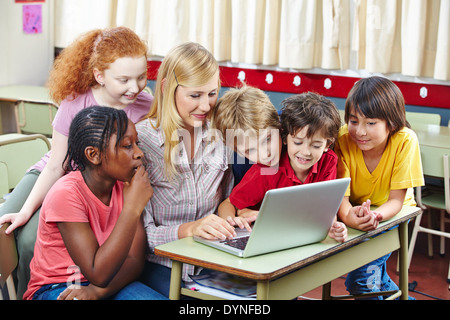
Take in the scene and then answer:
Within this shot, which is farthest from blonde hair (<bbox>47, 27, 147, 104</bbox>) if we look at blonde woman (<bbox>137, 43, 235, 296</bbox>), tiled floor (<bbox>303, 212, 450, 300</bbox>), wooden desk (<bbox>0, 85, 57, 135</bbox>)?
wooden desk (<bbox>0, 85, 57, 135</bbox>)

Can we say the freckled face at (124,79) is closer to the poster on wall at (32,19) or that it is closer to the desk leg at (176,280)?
the desk leg at (176,280)

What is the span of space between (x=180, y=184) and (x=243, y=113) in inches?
12.2

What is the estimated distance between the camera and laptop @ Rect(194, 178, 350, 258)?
1.36m

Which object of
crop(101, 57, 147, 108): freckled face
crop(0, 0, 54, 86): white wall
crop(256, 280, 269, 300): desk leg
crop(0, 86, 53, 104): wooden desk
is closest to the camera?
crop(256, 280, 269, 300): desk leg

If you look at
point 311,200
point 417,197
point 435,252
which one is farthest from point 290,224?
point 435,252

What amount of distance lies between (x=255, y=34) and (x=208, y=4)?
50 centimetres

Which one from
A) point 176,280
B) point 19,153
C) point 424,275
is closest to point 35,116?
point 19,153

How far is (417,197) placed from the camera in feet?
10.3

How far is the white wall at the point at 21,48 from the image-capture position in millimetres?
5016

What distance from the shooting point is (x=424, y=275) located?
311cm

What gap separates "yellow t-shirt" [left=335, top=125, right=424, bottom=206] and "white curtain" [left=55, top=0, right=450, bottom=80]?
1752 mm

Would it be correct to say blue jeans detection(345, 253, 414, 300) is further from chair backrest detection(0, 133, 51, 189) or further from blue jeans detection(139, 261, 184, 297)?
chair backrest detection(0, 133, 51, 189)
